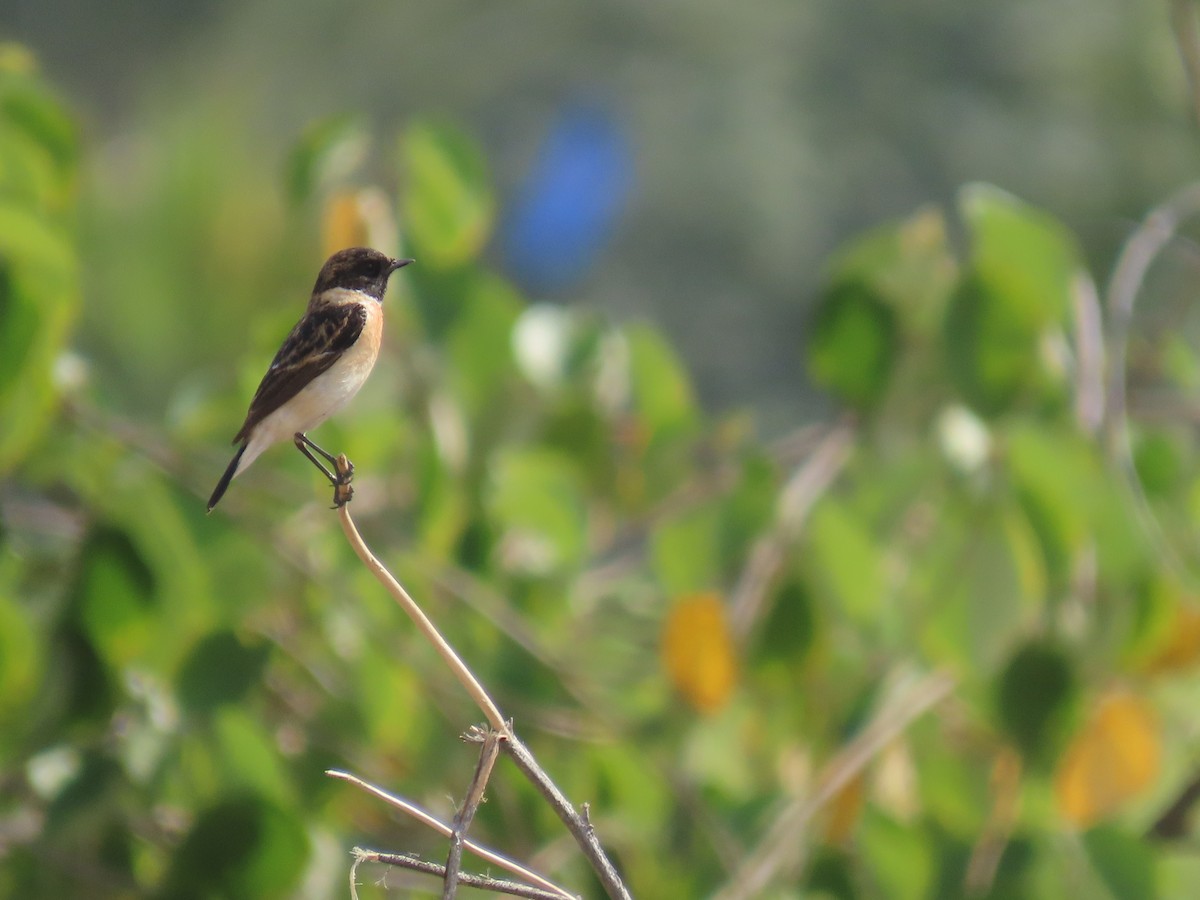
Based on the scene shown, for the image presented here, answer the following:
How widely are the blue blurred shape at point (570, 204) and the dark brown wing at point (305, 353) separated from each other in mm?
12850

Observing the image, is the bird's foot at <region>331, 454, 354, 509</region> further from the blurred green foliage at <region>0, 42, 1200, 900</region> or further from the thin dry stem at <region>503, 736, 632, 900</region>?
the blurred green foliage at <region>0, 42, 1200, 900</region>

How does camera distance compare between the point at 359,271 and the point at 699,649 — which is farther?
the point at 699,649

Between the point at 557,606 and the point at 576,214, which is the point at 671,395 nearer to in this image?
the point at 557,606

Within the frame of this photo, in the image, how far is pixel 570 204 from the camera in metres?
15.0

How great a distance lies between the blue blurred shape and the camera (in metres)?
14.6

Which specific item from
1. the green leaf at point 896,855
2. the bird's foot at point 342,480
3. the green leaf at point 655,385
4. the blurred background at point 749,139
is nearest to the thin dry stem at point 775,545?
the green leaf at point 655,385

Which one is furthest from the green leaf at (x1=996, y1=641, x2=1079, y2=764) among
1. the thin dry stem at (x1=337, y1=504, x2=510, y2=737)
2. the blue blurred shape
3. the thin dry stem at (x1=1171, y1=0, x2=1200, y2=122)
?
the blue blurred shape

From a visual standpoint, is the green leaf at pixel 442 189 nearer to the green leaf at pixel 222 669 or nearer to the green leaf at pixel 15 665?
the green leaf at pixel 222 669

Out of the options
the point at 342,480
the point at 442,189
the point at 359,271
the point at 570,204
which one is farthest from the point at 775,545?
the point at 570,204

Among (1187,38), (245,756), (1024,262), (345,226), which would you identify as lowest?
(245,756)

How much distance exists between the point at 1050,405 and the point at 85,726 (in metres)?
1.90

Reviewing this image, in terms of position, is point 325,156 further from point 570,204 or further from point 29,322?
point 570,204

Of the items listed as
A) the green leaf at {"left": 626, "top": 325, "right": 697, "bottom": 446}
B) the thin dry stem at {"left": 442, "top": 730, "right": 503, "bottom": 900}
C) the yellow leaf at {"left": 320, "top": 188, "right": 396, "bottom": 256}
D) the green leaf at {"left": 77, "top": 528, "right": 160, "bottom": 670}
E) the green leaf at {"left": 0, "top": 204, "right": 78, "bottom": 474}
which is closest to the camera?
the thin dry stem at {"left": 442, "top": 730, "right": 503, "bottom": 900}

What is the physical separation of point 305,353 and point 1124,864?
173 cm
